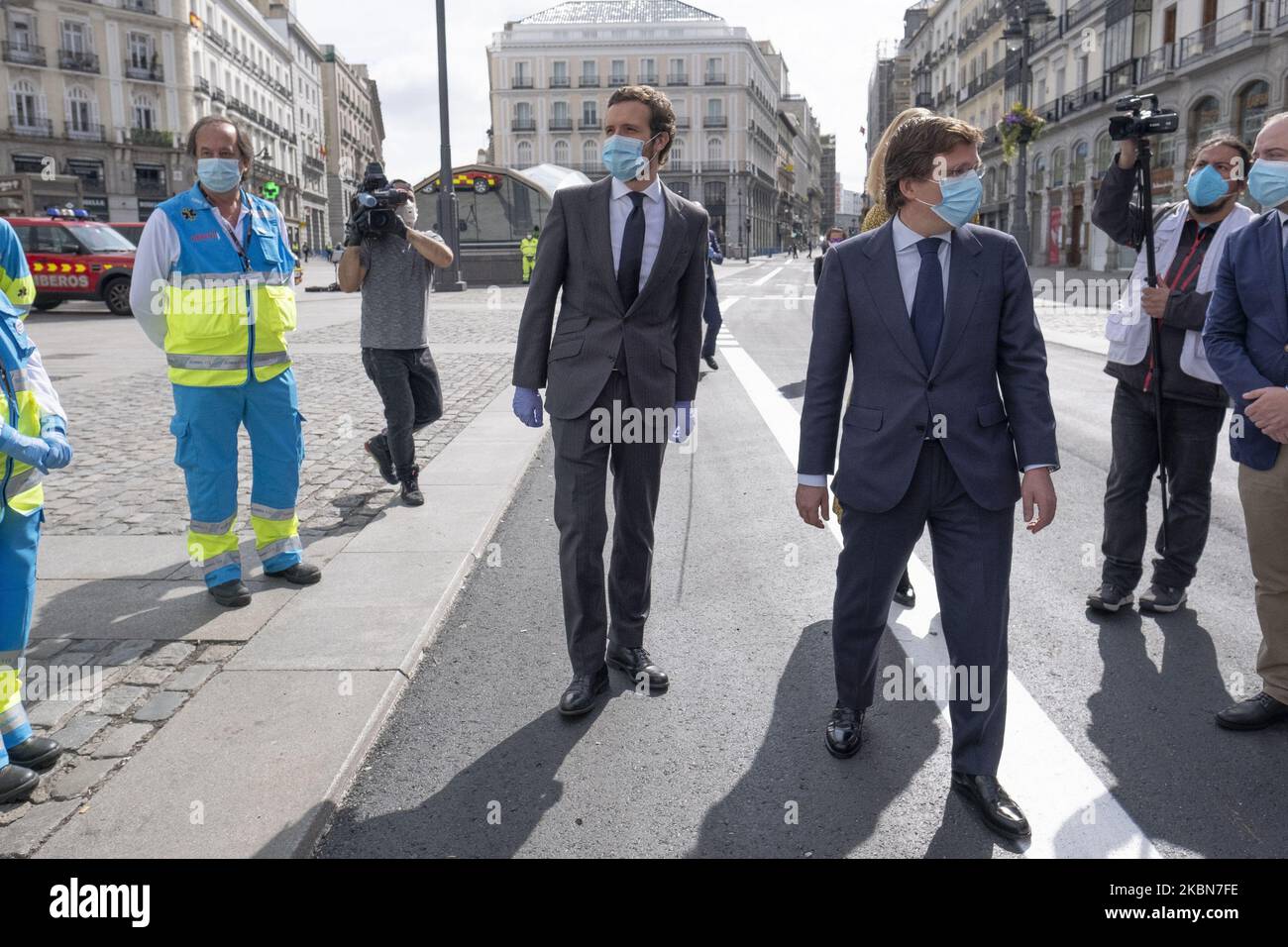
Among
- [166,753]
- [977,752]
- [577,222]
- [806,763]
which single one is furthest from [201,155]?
[977,752]

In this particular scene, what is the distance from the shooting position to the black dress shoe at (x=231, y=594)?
4.57 m

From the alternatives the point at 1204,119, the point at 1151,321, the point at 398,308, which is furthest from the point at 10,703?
the point at 1204,119

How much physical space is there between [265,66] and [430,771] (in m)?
81.2

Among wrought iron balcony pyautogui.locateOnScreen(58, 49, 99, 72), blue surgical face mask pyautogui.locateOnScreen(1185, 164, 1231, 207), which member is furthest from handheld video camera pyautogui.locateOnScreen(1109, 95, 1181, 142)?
wrought iron balcony pyautogui.locateOnScreen(58, 49, 99, 72)

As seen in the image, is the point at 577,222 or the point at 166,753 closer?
the point at 166,753

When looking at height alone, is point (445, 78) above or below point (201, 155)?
above

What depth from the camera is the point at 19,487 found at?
311cm

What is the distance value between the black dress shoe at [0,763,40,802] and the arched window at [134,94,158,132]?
6357 centimetres

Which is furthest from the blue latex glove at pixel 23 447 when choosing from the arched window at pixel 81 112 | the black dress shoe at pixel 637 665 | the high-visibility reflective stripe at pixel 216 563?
the arched window at pixel 81 112

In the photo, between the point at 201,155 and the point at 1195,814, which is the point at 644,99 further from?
the point at 1195,814

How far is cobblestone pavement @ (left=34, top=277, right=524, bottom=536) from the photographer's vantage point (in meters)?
6.20

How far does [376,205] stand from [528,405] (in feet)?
8.76

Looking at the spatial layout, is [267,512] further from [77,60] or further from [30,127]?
[77,60]

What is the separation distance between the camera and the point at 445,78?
24.8m
